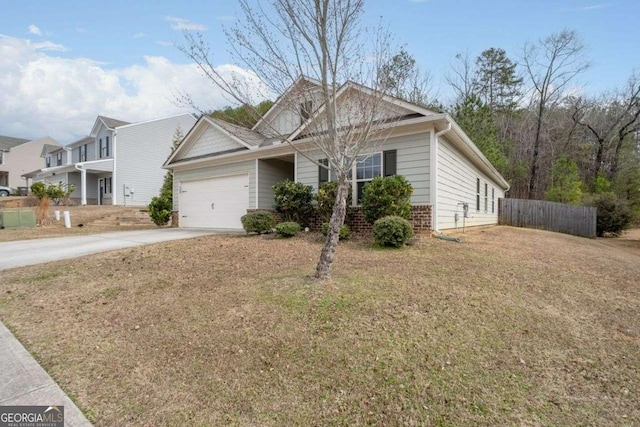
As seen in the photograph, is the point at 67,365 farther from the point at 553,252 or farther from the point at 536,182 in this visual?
the point at 536,182

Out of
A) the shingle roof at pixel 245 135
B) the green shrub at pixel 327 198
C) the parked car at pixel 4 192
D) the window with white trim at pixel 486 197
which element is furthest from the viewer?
the parked car at pixel 4 192

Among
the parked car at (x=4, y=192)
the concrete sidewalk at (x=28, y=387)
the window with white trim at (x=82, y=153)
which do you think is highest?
the window with white trim at (x=82, y=153)

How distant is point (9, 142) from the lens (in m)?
37.8

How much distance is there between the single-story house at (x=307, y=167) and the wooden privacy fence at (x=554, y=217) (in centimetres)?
206

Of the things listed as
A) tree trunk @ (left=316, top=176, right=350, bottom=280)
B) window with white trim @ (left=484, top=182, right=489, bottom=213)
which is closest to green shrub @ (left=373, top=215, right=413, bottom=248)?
tree trunk @ (left=316, top=176, right=350, bottom=280)

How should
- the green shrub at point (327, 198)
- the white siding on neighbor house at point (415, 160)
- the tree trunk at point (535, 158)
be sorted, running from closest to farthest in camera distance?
the white siding on neighbor house at point (415, 160) < the green shrub at point (327, 198) < the tree trunk at point (535, 158)

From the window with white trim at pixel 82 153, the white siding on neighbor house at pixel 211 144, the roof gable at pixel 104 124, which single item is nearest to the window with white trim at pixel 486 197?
the white siding on neighbor house at pixel 211 144

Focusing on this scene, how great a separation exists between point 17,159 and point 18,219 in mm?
33577

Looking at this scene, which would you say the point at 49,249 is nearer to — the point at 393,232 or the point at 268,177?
the point at 268,177

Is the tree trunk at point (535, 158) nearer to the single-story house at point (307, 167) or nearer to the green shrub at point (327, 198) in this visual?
the single-story house at point (307, 167)

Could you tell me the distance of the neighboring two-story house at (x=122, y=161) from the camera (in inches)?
893

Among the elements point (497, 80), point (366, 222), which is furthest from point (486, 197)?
point (497, 80)

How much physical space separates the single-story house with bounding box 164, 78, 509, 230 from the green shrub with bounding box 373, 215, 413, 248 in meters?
1.57

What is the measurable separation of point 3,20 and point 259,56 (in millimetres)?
8972
